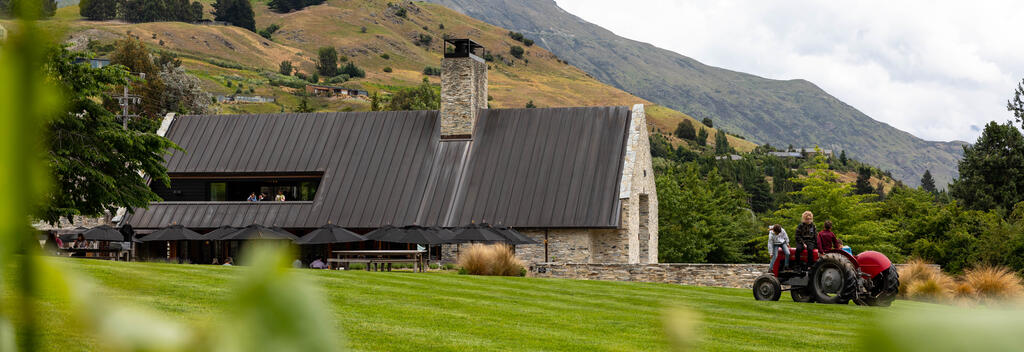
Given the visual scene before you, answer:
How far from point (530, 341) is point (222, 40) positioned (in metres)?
162

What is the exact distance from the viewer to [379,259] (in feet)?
94.1

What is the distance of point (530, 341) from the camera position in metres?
11.3

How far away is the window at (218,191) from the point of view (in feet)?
116

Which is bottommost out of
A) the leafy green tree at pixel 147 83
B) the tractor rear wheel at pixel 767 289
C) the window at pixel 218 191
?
the tractor rear wheel at pixel 767 289

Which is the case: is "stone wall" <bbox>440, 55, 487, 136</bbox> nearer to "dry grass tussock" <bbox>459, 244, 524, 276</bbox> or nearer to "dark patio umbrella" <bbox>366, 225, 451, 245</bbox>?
"dark patio umbrella" <bbox>366, 225, 451, 245</bbox>

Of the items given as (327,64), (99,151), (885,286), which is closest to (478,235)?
(99,151)

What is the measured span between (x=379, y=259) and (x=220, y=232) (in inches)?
248

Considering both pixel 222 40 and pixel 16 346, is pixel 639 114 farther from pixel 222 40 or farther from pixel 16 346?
pixel 222 40

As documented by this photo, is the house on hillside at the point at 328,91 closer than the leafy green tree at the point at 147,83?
No

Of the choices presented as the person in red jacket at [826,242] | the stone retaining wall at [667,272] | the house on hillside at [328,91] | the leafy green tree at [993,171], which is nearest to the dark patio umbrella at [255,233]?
the stone retaining wall at [667,272]

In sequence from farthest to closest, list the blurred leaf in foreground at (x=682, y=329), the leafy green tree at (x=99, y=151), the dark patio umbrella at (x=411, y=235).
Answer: the dark patio umbrella at (x=411, y=235) < the leafy green tree at (x=99, y=151) < the blurred leaf in foreground at (x=682, y=329)

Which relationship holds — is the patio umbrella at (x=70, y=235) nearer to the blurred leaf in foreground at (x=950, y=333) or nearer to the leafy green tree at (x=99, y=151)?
the leafy green tree at (x=99, y=151)

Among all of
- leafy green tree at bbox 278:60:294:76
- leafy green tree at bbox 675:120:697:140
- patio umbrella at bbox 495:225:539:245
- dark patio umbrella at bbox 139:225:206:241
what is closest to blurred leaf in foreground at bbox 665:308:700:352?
patio umbrella at bbox 495:225:539:245

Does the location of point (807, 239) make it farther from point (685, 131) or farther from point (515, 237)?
point (685, 131)
